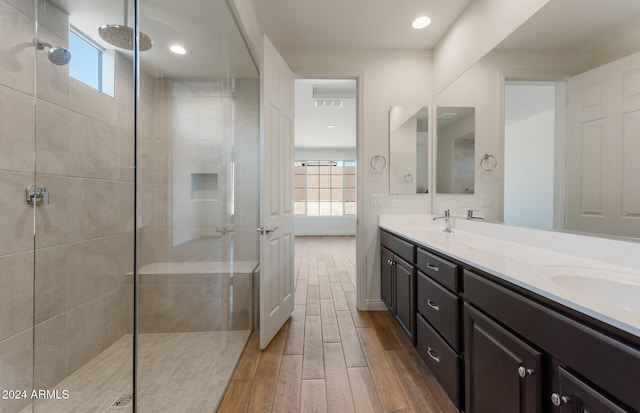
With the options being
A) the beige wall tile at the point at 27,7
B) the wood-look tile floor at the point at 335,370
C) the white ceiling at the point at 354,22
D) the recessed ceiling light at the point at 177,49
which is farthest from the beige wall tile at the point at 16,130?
the white ceiling at the point at 354,22

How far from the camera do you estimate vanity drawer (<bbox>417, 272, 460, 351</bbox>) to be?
1267 mm

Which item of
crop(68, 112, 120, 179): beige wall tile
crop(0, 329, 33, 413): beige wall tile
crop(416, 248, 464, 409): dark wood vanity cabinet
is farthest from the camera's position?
crop(68, 112, 120, 179): beige wall tile

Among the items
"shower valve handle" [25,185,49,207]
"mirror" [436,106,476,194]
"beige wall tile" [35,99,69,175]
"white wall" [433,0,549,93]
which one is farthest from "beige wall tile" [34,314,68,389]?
"white wall" [433,0,549,93]

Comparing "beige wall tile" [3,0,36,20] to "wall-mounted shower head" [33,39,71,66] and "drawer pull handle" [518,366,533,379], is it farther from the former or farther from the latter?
"drawer pull handle" [518,366,533,379]

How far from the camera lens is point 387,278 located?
238cm

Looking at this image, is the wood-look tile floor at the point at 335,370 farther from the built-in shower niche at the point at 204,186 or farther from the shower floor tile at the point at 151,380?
the built-in shower niche at the point at 204,186

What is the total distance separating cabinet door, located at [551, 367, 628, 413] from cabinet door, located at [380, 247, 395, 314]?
1507 mm

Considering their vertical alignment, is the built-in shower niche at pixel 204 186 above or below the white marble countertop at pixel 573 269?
above

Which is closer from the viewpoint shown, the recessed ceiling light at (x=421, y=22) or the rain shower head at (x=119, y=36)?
the rain shower head at (x=119, y=36)

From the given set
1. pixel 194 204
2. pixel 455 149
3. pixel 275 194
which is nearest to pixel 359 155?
pixel 455 149

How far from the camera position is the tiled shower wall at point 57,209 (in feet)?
3.90

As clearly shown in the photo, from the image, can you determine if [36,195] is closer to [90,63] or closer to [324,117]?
[90,63]

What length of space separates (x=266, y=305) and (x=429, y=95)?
2565 mm

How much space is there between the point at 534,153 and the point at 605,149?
1.29ft
